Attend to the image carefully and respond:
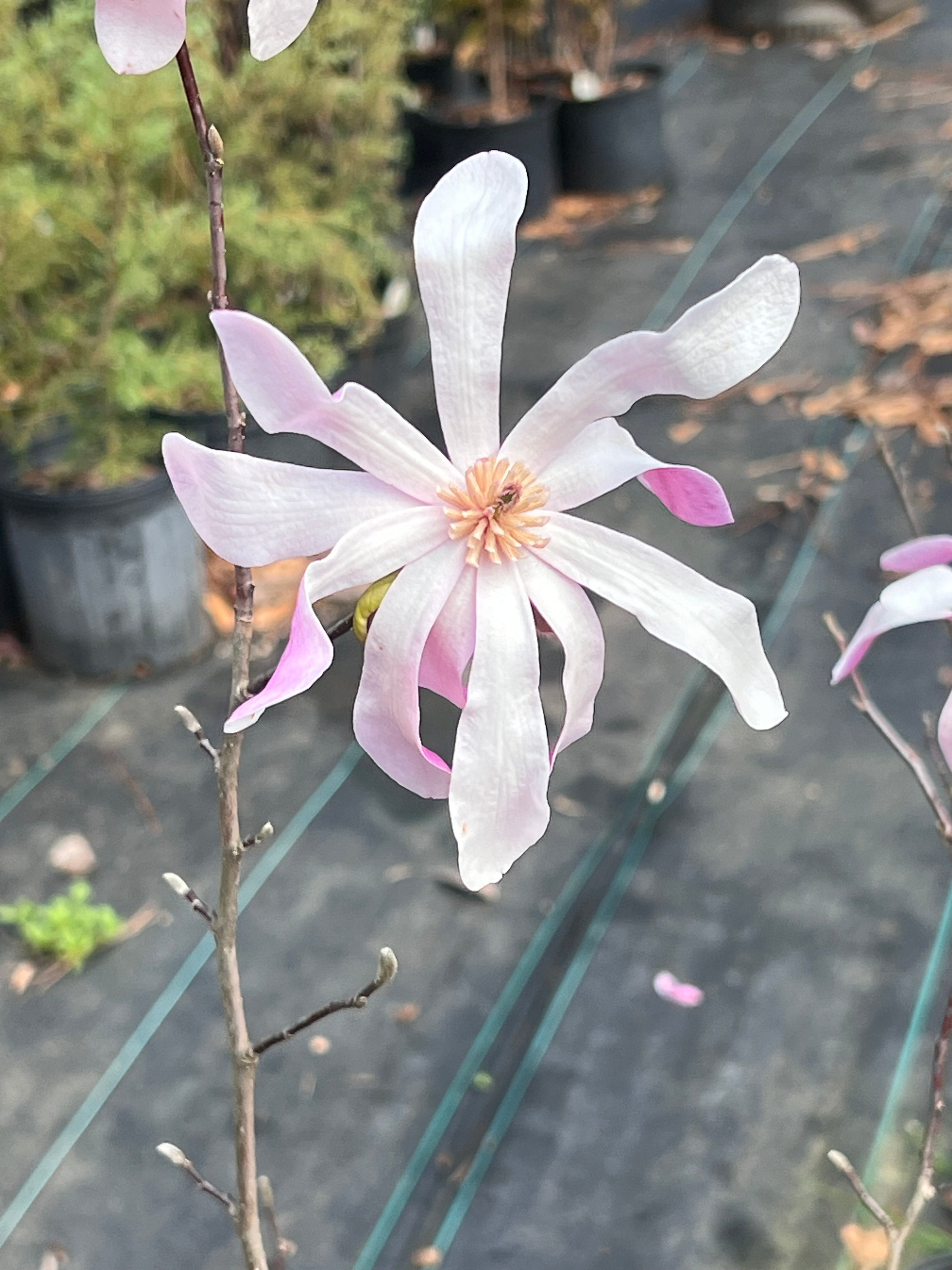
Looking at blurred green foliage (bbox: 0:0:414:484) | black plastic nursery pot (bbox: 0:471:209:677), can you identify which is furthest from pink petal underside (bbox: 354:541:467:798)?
black plastic nursery pot (bbox: 0:471:209:677)

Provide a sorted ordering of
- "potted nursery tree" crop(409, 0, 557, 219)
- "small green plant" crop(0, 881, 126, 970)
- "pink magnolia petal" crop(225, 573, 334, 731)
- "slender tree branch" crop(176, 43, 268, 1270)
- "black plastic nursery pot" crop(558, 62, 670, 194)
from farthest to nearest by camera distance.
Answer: "black plastic nursery pot" crop(558, 62, 670, 194) → "potted nursery tree" crop(409, 0, 557, 219) → "small green plant" crop(0, 881, 126, 970) → "slender tree branch" crop(176, 43, 268, 1270) → "pink magnolia petal" crop(225, 573, 334, 731)

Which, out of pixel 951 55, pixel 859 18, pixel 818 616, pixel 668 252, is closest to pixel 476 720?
pixel 818 616

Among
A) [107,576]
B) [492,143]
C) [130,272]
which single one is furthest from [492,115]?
[107,576]

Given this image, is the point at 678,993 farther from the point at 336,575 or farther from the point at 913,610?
the point at 336,575

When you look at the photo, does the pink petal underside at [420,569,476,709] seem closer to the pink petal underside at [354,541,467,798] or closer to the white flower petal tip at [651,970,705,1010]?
the pink petal underside at [354,541,467,798]

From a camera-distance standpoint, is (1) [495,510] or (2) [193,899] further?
(2) [193,899]
